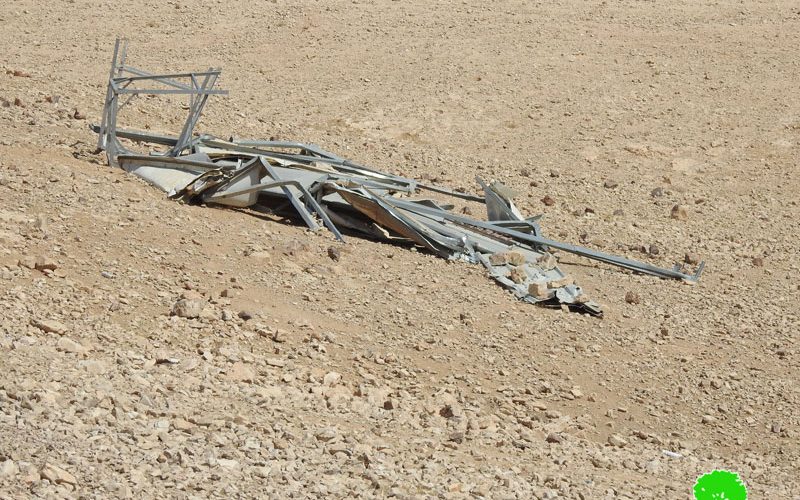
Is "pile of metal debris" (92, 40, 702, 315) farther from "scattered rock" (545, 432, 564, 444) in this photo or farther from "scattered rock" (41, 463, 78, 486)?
"scattered rock" (41, 463, 78, 486)

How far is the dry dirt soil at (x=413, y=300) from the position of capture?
5.56 m

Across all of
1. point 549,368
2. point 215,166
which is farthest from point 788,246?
point 215,166

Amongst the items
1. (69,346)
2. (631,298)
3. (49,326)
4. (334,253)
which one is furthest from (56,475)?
(631,298)

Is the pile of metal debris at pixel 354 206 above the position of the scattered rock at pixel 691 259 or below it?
above

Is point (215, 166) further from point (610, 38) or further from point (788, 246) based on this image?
point (610, 38)

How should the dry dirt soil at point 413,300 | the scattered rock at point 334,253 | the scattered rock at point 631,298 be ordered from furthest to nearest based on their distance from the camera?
the scattered rock at point 631,298 < the scattered rock at point 334,253 < the dry dirt soil at point 413,300

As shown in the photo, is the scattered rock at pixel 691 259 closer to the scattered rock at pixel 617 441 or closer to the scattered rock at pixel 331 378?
the scattered rock at pixel 617 441

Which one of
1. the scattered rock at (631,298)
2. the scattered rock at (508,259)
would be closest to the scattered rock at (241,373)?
the scattered rock at (508,259)

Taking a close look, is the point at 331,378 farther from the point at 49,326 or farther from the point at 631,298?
the point at 631,298

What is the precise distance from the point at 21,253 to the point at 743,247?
5.91 metres

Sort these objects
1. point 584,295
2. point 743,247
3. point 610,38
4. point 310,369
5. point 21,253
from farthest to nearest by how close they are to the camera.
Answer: point 610,38
point 743,247
point 584,295
point 21,253
point 310,369

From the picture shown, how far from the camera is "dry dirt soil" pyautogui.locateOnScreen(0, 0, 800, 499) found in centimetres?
556

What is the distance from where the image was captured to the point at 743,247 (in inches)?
396

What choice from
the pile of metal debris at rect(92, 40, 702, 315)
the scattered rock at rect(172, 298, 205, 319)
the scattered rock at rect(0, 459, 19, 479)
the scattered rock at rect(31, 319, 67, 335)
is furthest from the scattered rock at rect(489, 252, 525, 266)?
the scattered rock at rect(0, 459, 19, 479)
